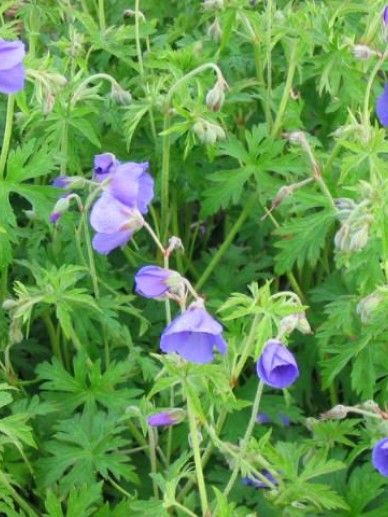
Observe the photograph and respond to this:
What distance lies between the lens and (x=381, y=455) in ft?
6.21

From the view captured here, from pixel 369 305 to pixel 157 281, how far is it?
0.49 m

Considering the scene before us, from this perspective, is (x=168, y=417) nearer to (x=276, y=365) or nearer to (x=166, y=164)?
(x=276, y=365)

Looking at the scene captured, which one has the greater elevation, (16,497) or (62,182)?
(62,182)

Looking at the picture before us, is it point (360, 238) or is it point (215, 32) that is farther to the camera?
point (215, 32)

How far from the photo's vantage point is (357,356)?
2324 mm

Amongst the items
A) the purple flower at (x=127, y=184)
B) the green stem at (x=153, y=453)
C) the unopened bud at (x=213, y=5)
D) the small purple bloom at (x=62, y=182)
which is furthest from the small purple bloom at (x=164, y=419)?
the unopened bud at (x=213, y=5)

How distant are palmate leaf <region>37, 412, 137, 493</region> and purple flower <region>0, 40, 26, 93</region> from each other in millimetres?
776

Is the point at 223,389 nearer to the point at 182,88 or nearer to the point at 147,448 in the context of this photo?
the point at 147,448

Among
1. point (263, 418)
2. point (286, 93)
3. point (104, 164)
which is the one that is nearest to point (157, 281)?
point (104, 164)

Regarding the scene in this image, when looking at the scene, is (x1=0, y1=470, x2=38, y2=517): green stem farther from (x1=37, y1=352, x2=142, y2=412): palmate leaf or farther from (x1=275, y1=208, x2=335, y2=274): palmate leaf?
(x1=275, y1=208, x2=335, y2=274): palmate leaf

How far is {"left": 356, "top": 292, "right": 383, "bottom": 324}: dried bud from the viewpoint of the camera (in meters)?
2.10

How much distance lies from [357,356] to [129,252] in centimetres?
68

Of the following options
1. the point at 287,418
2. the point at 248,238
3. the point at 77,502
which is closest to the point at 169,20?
the point at 248,238

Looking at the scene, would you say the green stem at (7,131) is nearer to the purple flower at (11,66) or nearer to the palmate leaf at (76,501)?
the purple flower at (11,66)
